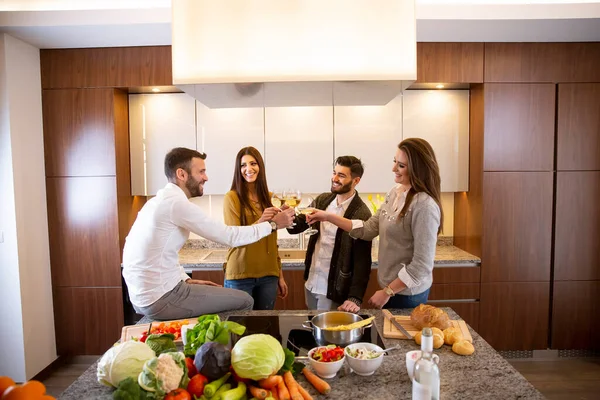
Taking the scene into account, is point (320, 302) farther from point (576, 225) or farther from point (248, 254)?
point (576, 225)

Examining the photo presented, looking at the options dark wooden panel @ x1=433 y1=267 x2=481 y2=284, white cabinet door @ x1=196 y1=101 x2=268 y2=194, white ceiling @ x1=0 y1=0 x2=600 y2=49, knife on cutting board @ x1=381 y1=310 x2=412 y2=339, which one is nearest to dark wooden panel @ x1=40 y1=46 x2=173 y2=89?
white ceiling @ x1=0 y1=0 x2=600 y2=49

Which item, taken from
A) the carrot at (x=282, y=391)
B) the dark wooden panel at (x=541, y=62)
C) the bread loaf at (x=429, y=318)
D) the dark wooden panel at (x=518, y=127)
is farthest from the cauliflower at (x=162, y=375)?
the dark wooden panel at (x=541, y=62)

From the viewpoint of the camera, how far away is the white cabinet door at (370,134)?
143 inches

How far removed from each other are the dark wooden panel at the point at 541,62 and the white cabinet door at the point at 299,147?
1.33 m

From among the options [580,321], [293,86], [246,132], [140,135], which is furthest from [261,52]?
[580,321]

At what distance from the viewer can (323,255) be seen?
8.48ft

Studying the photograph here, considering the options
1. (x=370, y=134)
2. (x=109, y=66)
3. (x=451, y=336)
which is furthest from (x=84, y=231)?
(x=451, y=336)

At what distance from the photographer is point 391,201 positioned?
2.33 m

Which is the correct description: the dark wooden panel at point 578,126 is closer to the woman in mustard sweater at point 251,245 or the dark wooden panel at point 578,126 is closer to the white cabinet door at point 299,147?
the white cabinet door at point 299,147

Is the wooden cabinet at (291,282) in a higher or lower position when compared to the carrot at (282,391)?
lower

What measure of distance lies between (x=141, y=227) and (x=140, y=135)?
1.93 m

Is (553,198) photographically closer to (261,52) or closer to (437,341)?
(437,341)

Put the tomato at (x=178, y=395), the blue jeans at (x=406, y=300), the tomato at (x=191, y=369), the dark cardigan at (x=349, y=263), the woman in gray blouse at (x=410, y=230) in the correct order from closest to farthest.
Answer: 1. the tomato at (x=178, y=395)
2. the tomato at (x=191, y=369)
3. the woman in gray blouse at (x=410, y=230)
4. the blue jeans at (x=406, y=300)
5. the dark cardigan at (x=349, y=263)

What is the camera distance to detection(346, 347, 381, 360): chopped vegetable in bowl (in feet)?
4.65
